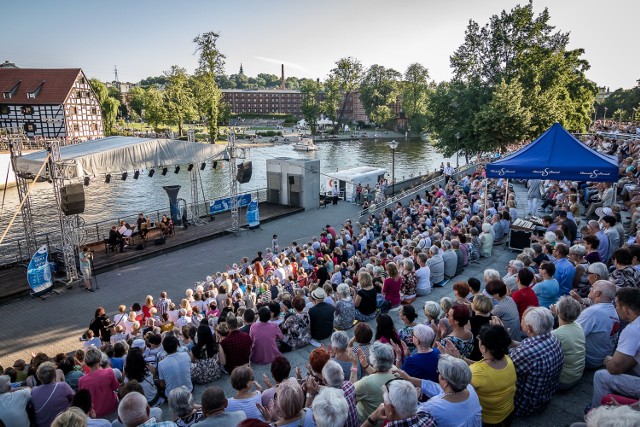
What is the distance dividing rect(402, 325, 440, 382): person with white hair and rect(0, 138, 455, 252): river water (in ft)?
51.7

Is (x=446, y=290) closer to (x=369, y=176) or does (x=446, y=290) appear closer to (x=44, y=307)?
(x=44, y=307)

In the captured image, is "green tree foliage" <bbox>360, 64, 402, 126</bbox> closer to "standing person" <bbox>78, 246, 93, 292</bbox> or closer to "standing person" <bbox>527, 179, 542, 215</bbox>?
"standing person" <bbox>527, 179, 542, 215</bbox>

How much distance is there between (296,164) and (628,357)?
20.9 m

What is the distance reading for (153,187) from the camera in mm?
42250

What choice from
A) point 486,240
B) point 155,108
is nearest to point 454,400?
point 486,240

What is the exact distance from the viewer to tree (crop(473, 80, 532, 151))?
26.8m

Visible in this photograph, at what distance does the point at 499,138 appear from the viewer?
28.4m

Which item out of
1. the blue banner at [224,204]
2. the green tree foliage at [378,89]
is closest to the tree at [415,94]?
the green tree foliage at [378,89]

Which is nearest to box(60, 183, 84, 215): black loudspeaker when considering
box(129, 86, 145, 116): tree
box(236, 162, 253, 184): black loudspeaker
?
box(236, 162, 253, 184): black loudspeaker

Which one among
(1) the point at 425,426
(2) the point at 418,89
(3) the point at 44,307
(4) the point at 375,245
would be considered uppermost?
(2) the point at 418,89

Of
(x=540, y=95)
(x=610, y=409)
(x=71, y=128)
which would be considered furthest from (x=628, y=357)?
(x=71, y=128)

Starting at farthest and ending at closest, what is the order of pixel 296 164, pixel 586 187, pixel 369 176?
pixel 369 176 → pixel 296 164 → pixel 586 187

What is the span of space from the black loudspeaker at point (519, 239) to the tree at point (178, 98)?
221 feet

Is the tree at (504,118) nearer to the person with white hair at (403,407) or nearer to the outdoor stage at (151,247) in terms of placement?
the outdoor stage at (151,247)
